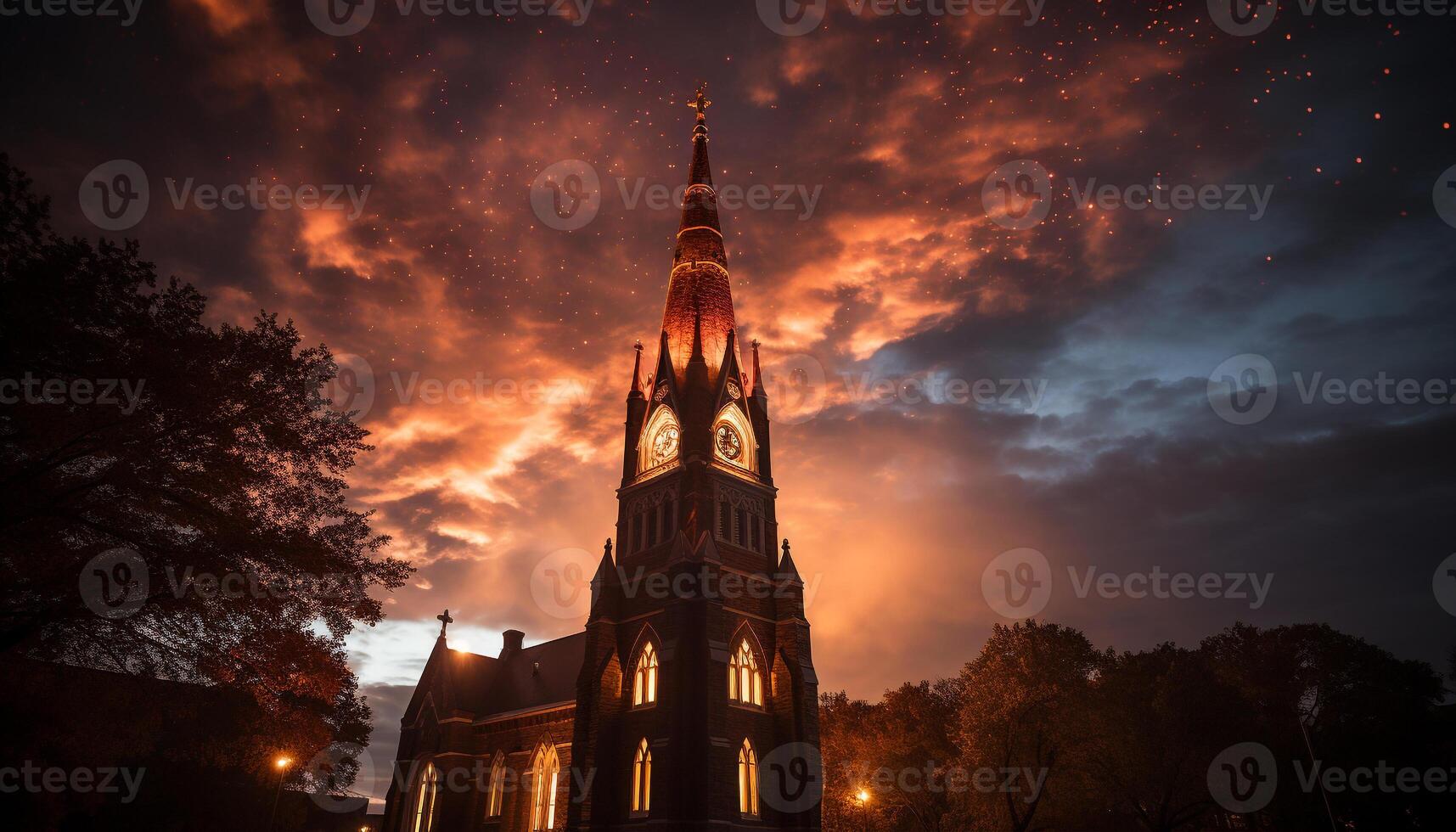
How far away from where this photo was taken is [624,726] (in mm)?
31828

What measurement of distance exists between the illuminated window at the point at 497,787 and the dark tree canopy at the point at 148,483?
98.4 ft

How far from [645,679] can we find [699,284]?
20306 millimetres

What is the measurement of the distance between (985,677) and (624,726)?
1911 centimetres

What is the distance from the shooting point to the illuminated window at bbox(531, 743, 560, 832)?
124 feet

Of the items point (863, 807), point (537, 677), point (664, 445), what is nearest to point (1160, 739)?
point (863, 807)

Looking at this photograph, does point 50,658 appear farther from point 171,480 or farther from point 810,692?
point 810,692

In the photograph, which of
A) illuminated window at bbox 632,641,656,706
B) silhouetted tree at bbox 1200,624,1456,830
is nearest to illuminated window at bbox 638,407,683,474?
illuminated window at bbox 632,641,656,706

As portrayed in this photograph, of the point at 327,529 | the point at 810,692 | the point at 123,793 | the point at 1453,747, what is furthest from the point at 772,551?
the point at 1453,747

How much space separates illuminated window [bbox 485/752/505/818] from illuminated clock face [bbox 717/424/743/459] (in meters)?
21.3

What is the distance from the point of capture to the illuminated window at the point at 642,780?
2985 cm

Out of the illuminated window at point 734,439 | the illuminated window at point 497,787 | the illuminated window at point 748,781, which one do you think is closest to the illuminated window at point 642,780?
the illuminated window at point 748,781

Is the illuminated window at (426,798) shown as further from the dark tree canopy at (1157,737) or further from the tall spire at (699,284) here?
the tall spire at (699,284)

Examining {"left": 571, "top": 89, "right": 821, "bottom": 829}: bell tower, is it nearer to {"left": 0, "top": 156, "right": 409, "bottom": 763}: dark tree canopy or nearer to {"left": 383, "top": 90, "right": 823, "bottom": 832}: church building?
{"left": 383, "top": 90, "right": 823, "bottom": 832}: church building

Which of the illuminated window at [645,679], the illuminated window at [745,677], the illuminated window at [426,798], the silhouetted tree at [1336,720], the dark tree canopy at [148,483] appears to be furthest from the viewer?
the illuminated window at [426,798]
